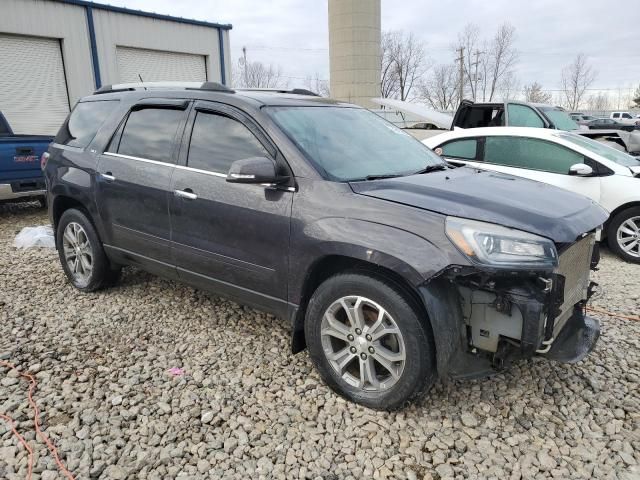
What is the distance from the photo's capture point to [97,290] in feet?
15.9

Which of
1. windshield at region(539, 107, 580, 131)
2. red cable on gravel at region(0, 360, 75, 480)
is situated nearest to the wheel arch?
red cable on gravel at region(0, 360, 75, 480)

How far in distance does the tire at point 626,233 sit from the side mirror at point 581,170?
68cm

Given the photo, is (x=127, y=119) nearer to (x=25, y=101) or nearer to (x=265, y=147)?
(x=265, y=147)

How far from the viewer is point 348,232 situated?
2828 mm

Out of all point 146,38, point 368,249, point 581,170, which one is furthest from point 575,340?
point 146,38

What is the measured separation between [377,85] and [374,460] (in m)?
36.9

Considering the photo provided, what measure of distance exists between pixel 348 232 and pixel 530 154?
15.9ft

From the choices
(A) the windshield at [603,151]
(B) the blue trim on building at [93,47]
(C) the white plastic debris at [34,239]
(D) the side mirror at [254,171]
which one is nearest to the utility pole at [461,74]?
(B) the blue trim on building at [93,47]

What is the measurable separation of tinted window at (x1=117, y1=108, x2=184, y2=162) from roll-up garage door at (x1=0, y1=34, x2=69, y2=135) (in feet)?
39.8

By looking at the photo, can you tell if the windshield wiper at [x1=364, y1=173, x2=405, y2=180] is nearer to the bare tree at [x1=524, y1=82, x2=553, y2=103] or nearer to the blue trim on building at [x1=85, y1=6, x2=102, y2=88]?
the blue trim on building at [x1=85, y1=6, x2=102, y2=88]

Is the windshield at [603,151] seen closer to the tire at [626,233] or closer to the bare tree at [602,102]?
the tire at [626,233]

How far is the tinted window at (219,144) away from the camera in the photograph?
342cm

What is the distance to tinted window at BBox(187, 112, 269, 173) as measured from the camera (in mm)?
3420

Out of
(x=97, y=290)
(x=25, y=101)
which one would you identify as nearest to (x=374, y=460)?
(x=97, y=290)
